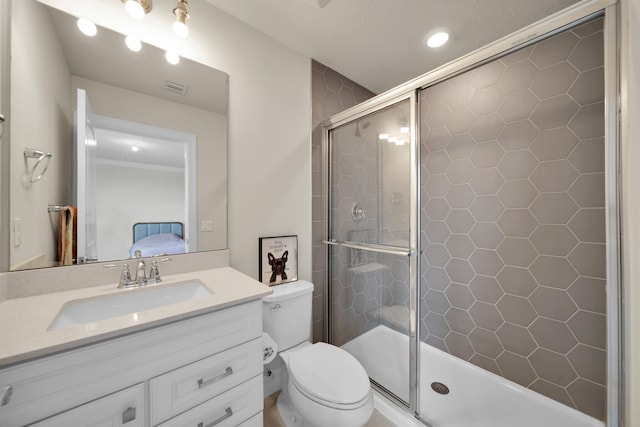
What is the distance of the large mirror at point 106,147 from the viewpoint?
90 cm

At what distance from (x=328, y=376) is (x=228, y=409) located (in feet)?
1.55

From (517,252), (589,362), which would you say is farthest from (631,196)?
(589,362)

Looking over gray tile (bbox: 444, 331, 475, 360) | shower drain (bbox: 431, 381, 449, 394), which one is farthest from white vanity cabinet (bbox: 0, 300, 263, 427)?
gray tile (bbox: 444, 331, 475, 360)

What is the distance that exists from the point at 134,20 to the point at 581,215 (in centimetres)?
251

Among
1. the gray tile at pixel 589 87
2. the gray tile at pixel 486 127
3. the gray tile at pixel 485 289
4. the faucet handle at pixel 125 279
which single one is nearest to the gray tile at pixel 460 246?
the gray tile at pixel 485 289

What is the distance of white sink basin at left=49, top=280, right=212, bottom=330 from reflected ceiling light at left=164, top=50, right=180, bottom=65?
3.69 feet

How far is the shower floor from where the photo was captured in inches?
52.4

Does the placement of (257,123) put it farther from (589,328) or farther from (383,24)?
(589,328)

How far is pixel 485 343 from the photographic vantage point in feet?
5.36

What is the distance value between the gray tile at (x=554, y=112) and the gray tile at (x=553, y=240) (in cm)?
60

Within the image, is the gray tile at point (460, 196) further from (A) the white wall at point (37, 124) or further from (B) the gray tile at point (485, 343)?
(A) the white wall at point (37, 124)

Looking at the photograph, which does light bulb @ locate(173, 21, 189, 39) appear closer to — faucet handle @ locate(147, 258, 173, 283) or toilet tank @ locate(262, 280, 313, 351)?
faucet handle @ locate(147, 258, 173, 283)

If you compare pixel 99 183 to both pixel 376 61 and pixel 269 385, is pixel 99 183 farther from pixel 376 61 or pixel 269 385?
pixel 376 61

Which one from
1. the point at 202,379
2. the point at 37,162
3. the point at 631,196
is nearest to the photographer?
the point at 631,196
